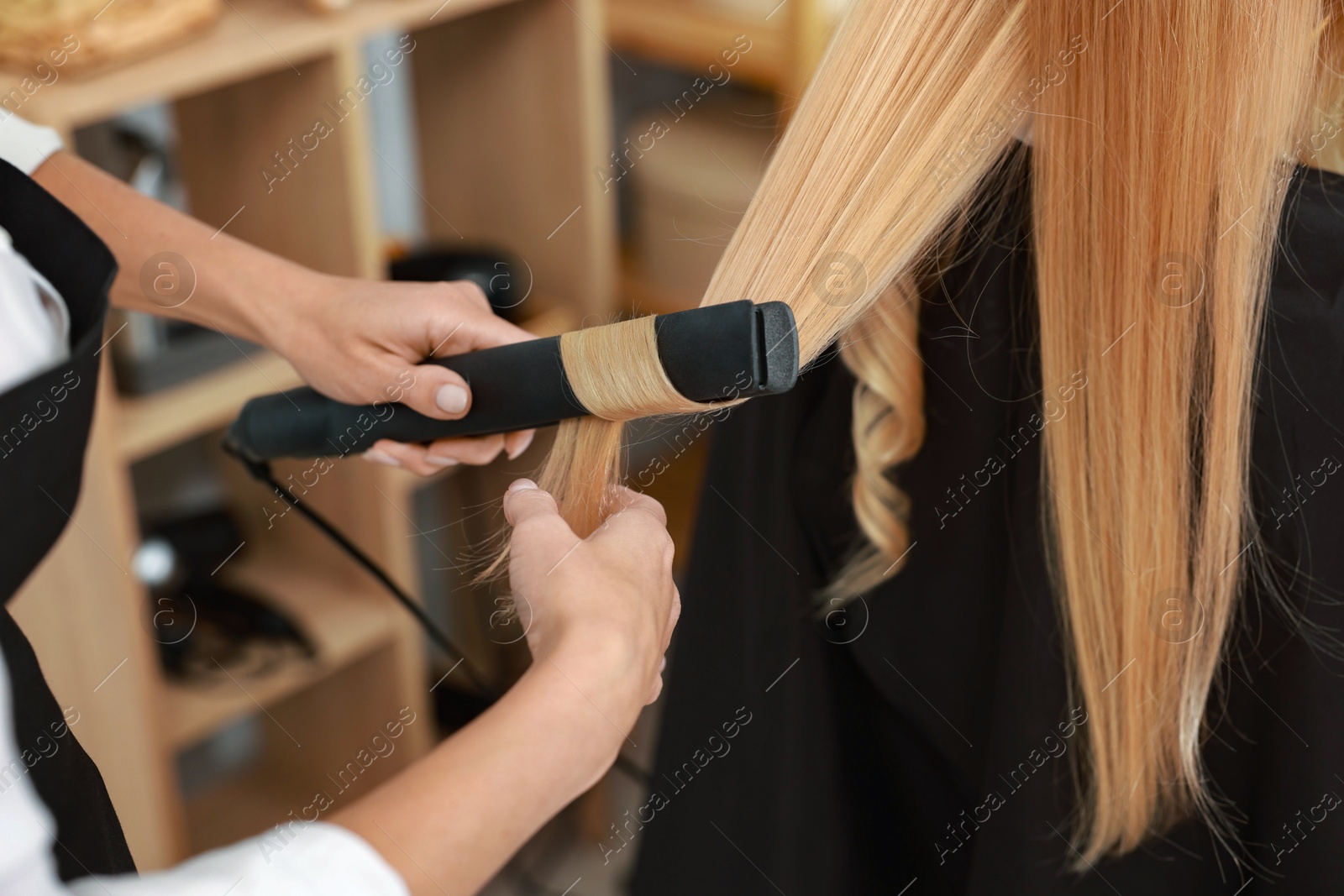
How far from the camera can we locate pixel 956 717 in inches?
29.3

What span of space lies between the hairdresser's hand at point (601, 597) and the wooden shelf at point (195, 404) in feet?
2.32

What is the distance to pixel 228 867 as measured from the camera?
374mm

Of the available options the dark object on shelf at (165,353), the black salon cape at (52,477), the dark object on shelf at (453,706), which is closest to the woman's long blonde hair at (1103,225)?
the black salon cape at (52,477)

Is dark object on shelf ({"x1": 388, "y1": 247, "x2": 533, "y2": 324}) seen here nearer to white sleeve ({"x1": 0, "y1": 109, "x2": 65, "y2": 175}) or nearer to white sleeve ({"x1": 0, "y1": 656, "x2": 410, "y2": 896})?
white sleeve ({"x1": 0, "y1": 109, "x2": 65, "y2": 175})

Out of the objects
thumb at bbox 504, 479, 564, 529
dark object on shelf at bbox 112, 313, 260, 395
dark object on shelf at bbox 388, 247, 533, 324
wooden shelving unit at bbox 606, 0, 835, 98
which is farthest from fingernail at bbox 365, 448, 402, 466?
wooden shelving unit at bbox 606, 0, 835, 98

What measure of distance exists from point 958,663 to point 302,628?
0.89 metres

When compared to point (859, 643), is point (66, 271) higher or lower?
higher

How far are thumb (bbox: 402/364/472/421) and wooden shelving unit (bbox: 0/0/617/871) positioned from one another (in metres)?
0.54

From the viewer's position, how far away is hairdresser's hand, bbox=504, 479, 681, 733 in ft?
1.43

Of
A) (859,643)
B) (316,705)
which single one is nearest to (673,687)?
(859,643)

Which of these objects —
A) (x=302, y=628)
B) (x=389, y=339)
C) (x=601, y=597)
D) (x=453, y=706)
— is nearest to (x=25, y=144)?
(x=389, y=339)

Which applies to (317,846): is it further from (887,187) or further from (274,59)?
(274,59)

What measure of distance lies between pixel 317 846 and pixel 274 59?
2.90 ft

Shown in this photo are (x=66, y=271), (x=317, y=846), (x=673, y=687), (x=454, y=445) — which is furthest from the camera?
(x=673, y=687)
